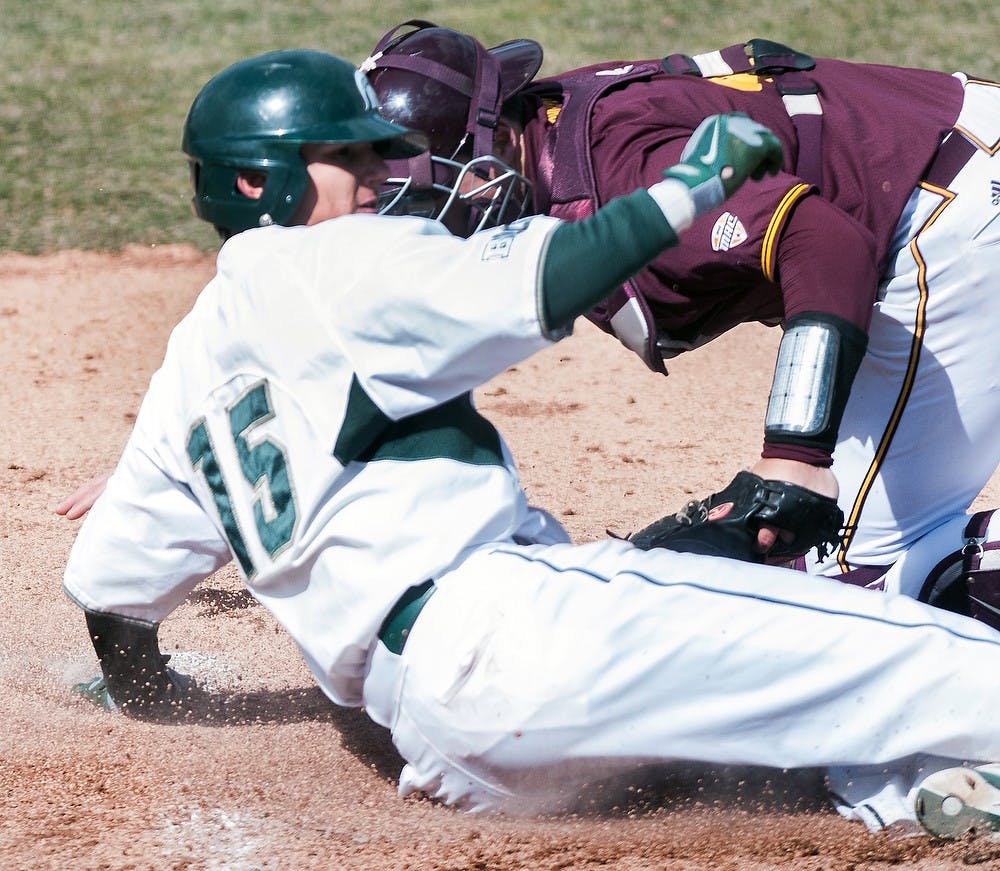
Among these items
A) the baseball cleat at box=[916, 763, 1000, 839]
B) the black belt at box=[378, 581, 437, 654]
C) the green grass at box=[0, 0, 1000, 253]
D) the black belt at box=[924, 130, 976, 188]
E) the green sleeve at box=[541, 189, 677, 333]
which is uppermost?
the green sleeve at box=[541, 189, 677, 333]

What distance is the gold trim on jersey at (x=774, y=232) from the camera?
2.74 m

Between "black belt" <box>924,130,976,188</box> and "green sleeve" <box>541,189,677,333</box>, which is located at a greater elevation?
"green sleeve" <box>541,189,677,333</box>

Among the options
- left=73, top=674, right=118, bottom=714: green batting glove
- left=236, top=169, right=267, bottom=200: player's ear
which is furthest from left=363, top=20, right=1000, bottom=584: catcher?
left=73, top=674, right=118, bottom=714: green batting glove

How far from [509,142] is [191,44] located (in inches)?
273

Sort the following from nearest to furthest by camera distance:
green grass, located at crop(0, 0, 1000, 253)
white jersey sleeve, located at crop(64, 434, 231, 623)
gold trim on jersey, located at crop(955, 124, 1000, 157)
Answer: white jersey sleeve, located at crop(64, 434, 231, 623), gold trim on jersey, located at crop(955, 124, 1000, 157), green grass, located at crop(0, 0, 1000, 253)

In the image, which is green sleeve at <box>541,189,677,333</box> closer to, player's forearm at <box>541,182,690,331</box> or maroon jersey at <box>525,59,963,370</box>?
player's forearm at <box>541,182,690,331</box>

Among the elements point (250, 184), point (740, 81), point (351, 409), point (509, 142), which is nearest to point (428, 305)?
point (351, 409)

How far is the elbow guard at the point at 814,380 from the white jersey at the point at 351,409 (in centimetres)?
53

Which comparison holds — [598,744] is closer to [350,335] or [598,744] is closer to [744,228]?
[350,335]

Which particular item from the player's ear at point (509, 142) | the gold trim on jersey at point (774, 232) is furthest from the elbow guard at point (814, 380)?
the player's ear at point (509, 142)

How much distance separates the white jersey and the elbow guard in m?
0.53

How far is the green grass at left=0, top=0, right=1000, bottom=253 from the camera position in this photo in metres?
7.79

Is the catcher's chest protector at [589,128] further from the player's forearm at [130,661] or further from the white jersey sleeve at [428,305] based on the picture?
the player's forearm at [130,661]

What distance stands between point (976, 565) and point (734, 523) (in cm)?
88
